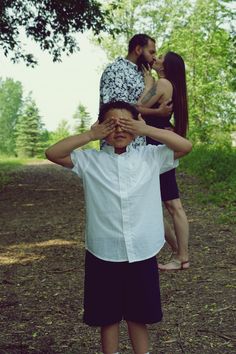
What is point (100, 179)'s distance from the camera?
8.78 ft

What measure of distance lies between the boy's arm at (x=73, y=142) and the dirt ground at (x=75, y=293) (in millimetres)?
1512

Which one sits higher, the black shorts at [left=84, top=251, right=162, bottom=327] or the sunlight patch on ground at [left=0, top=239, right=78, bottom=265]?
the black shorts at [left=84, top=251, right=162, bottom=327]

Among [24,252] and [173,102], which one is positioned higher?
[173,102]

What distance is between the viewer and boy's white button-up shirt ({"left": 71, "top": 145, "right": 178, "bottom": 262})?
A: 8.64 feet

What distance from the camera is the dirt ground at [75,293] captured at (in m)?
3.71

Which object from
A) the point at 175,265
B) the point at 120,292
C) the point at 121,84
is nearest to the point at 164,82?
the point at 121,84

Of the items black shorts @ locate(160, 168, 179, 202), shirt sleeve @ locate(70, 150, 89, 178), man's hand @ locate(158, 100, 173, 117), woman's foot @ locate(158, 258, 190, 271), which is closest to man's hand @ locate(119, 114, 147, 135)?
shirt sleeve @ locate(70, 150, 89, 178)

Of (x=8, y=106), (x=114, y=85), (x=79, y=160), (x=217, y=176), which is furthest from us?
(x=8, y=106)

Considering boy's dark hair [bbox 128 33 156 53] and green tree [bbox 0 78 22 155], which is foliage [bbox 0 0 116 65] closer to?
boy's dark hair [bbox 128 33 156 53]

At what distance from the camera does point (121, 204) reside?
8.64 ft

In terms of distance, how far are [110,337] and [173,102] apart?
8.92ft

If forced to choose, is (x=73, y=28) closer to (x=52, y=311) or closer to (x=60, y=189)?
(x=60, y=189)

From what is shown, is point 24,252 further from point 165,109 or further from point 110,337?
point 110,337

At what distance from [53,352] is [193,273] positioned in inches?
81.7
